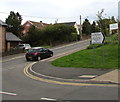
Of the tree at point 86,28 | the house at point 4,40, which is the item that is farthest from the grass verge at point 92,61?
the tree at point 86,28

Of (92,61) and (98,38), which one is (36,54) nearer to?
(92,61)

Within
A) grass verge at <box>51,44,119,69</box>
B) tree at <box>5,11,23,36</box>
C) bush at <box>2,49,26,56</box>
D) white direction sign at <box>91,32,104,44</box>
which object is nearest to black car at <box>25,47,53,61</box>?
grass verge at <box>51,44,119,69</box>

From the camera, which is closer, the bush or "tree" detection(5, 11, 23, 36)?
the bush

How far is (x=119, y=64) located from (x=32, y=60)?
11592mm

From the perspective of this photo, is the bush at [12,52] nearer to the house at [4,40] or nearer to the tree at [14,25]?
the house at [4,40]

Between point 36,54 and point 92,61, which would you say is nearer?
point 92,61

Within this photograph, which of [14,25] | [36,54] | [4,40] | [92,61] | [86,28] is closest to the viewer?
[92,61]

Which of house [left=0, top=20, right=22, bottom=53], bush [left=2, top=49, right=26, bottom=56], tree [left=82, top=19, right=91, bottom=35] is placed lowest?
bush [left=2, top=49, right=26, bottom=56]

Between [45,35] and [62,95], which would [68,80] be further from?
[45,35]

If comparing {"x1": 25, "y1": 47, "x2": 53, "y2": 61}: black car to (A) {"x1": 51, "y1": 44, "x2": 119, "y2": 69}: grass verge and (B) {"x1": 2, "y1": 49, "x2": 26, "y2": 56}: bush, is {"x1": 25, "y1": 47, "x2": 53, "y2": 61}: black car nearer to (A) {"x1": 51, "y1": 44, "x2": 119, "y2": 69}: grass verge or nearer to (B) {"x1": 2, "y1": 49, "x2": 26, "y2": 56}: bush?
→ (A) {"x1": 51, "y1": 44, "x2": 119, "y2": 69}: grass verge

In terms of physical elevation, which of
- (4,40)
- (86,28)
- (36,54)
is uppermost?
(86,28)

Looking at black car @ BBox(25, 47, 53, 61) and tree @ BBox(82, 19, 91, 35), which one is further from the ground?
tree @ BBox(82, 19, 91, 35)

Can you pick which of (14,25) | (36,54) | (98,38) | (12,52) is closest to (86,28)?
(14,25)

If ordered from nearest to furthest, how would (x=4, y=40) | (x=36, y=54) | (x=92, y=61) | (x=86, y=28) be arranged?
(x=92, y=61) < (x=36, y=54) < (x=4, y=40) < (x=86, y=28)
